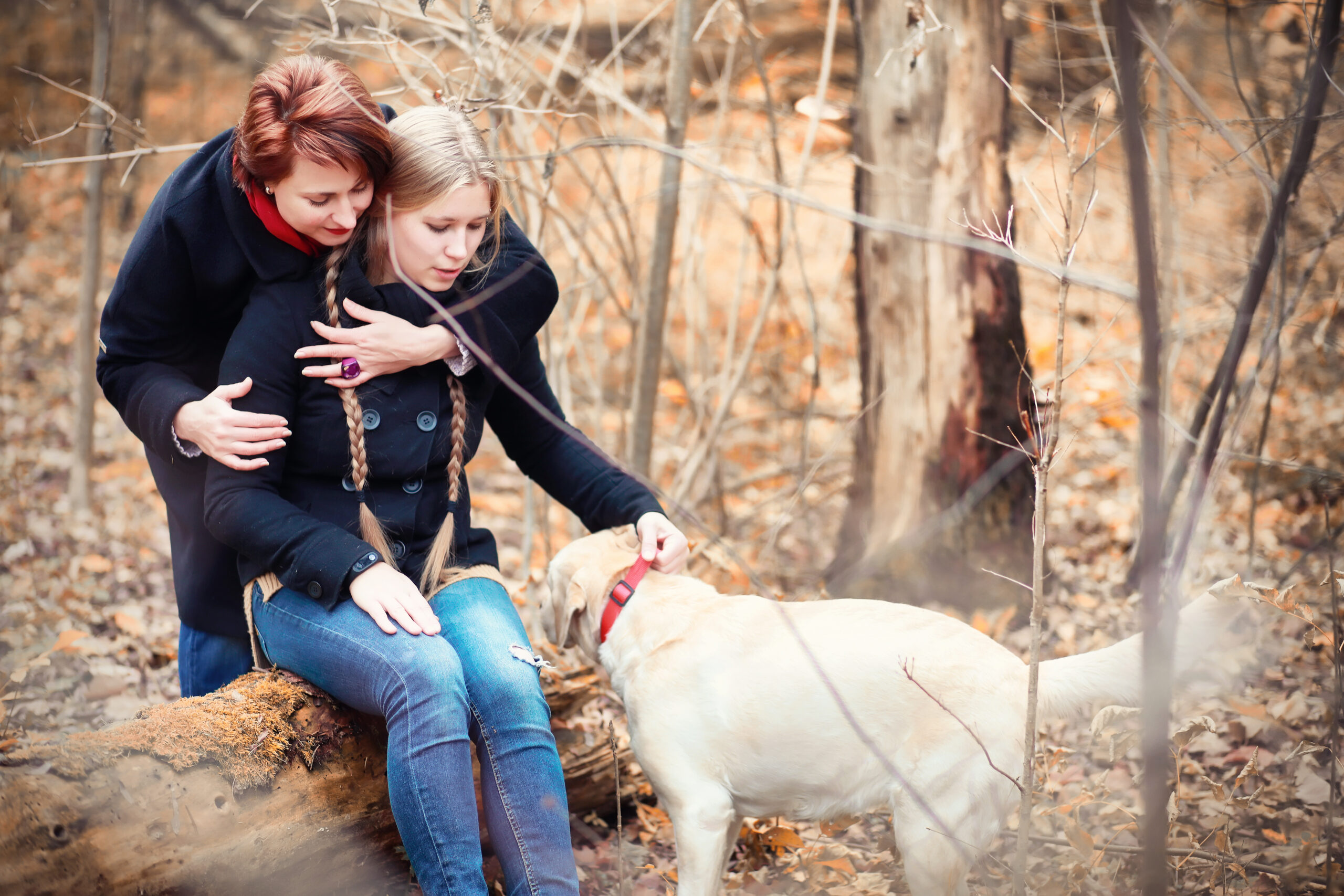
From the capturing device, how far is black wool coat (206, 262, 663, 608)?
2176 millimetres

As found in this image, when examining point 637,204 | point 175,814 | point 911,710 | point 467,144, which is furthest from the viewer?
point 637,204

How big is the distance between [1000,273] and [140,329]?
10.6 ft

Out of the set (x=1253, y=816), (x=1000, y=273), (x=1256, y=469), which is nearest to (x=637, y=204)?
(x=1000, y=273)

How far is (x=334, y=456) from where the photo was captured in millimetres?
2311

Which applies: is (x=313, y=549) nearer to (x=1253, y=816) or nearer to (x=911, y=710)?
(x=911, y=710)

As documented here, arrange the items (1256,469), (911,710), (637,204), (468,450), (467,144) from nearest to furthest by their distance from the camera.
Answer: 1. (911,710)
2. (467,144)
3. (468,450)
4. (1256,469)
5. (637,204)

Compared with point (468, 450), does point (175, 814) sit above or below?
below

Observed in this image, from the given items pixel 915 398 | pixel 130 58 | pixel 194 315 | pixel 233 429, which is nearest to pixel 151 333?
pixel 194 315

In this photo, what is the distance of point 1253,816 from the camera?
2760 mm

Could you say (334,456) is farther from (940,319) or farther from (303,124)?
(940,319)

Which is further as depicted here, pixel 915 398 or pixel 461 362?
pixel 915 398

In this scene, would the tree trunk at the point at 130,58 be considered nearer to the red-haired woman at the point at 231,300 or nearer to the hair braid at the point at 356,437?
the red-haired woman at the point at 231,300

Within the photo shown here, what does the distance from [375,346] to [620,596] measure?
870mm

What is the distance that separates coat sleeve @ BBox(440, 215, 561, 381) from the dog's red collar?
2.10 feet
